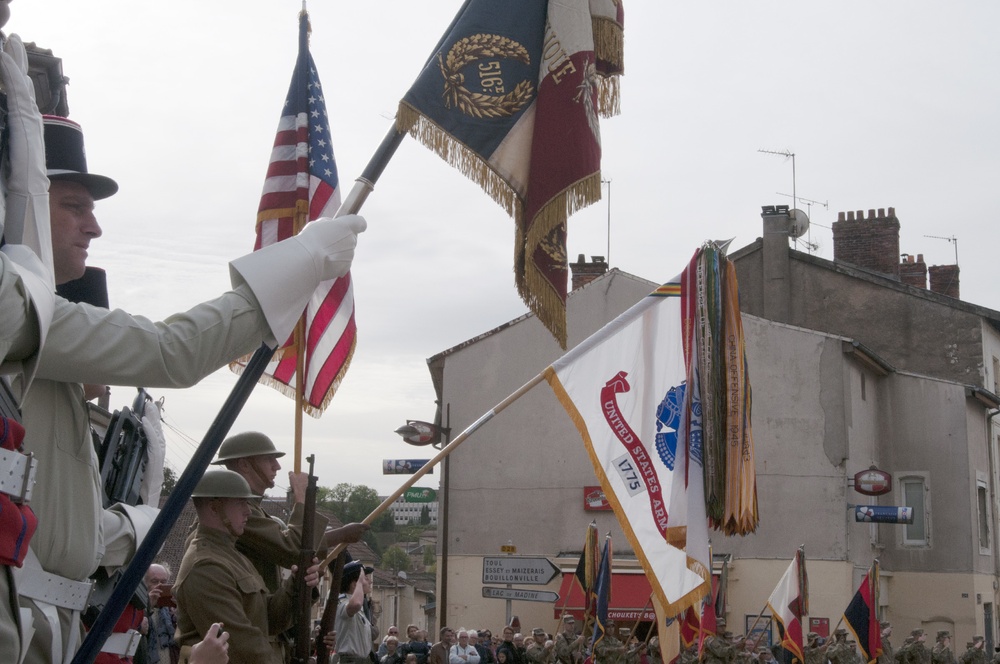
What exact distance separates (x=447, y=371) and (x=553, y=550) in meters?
5.09

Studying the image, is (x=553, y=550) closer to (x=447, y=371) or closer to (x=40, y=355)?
(x=447, y=371)

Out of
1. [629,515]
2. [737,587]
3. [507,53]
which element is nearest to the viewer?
[507,53]

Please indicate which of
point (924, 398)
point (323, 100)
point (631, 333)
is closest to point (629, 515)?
point (631, 333)

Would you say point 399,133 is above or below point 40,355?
above

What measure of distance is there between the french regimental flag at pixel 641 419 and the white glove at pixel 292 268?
6.32m

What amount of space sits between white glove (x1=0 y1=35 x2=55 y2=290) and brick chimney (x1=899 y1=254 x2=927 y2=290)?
117ft

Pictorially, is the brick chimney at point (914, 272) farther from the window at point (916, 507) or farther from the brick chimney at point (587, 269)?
the brick chimney at point (587, 269)

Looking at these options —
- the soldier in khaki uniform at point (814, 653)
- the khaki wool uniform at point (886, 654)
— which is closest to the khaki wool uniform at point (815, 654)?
the soldier in khaki uniform at point (814, 653)

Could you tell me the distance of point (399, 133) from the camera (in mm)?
3957

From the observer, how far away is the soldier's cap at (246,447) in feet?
17.3

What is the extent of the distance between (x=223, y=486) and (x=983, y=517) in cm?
3152

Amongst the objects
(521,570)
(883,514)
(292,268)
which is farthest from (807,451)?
(292,268)

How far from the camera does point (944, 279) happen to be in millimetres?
37906

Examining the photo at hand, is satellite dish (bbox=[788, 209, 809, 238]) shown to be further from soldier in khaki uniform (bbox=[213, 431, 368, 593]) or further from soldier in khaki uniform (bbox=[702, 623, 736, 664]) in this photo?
soldier in khaki uniform (bbox=[213, 431, 368, 593])
